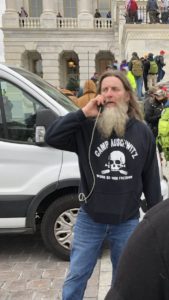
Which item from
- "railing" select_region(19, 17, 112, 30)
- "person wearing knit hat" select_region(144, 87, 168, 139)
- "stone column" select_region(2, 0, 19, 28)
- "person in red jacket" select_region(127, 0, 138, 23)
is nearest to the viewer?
"person wearing knit hat" select_region(144, 87, 168, 139)

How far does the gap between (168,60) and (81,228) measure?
2146 centimetres

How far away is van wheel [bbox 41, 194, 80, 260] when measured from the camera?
4.54 meters

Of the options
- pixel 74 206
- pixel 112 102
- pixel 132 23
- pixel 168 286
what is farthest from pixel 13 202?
pixel 132 23

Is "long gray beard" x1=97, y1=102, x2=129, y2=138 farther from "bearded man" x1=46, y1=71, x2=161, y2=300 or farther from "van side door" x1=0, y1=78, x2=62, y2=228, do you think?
"van side door" x1=0, y1=78, x2=62, y2=228

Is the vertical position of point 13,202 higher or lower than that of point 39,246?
higher

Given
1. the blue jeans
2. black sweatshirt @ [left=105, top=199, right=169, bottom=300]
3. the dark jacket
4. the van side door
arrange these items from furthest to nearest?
1. the dark jacket
2. the van side door
3. the blue jeans
4. black sweatshirt @ [left=105, top=199, right=169, bottom=300]

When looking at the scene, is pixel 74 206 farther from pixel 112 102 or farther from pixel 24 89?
pixel 112 102

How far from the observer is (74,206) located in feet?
14.9

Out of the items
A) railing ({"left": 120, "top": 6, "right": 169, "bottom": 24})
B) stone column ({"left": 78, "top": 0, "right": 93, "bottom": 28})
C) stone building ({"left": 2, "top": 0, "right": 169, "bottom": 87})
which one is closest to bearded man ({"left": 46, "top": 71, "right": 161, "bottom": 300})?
railing ({"left": 120, "top": 6, "right": 169, "bottom": 24})

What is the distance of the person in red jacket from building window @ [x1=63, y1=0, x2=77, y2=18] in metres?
24.3

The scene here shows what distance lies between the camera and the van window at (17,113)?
14.7ft

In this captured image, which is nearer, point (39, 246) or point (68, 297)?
point (68, 297)

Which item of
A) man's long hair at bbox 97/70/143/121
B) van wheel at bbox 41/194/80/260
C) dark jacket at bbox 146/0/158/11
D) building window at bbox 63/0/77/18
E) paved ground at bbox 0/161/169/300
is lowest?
paved ground at bbox 0/161/169/300

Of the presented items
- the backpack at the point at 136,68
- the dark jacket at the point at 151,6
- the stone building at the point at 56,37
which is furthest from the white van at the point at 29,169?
the stone building at the point at 56,37
